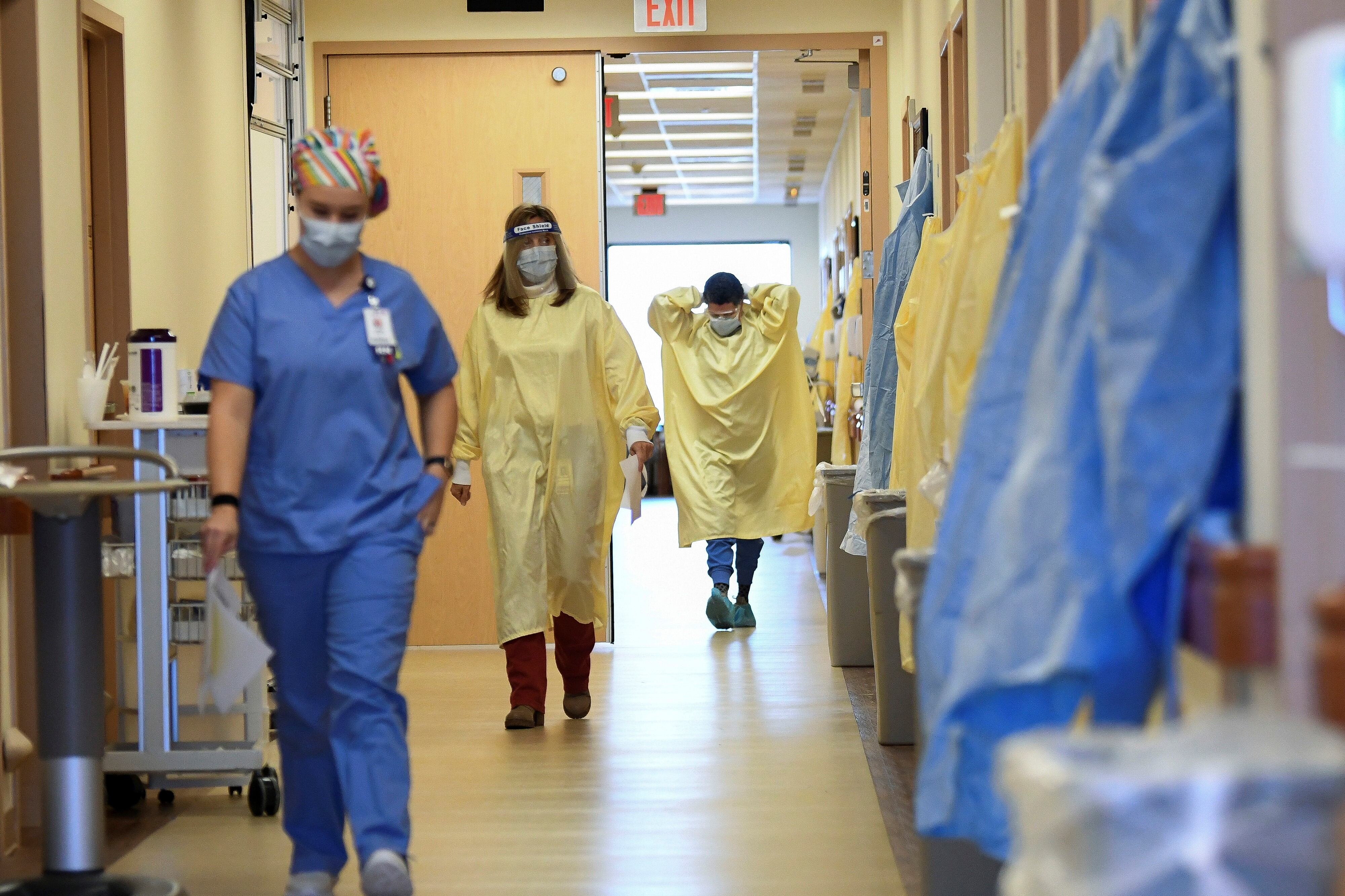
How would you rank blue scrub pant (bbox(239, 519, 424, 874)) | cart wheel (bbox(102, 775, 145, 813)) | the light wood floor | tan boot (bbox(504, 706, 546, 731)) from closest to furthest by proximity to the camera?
1. blue scrub pant (bbox(239, 519, 424, 874))
2. the light wood floor
3. cart wheel (bbox(102, 775, 145, 813))
4. tan boot (bbox(504, 706, 546, 731))

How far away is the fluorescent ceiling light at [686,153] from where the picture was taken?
11953 millimetres

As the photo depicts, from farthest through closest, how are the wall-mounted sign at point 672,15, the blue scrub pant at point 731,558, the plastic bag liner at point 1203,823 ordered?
the blue scrub pant at point 731,558, the wall-mounted sign at point 672,15, the plastic bag liner at point 1203,823

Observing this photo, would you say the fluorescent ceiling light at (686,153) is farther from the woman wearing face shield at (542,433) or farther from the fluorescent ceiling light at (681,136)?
the woman wearing face shield at (542,433)

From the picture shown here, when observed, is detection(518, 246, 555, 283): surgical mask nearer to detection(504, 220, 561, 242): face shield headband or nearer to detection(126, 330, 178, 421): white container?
detection(504, 220, 561, 242): face shield headband

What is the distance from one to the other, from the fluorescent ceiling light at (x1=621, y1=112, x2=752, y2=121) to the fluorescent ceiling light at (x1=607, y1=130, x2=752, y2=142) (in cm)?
60

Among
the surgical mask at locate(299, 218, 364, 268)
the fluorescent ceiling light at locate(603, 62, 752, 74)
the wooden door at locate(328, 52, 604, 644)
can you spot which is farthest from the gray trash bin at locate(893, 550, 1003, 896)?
the fluorescent ceiling light at locate(603, 62, 752, 74)

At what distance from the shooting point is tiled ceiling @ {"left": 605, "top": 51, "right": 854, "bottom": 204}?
27.8 feet

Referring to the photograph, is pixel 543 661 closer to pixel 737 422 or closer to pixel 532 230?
pixel 532 230

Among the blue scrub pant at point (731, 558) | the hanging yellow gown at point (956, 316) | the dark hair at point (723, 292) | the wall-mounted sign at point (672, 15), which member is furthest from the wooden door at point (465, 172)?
the hanging yellow gown at point (956, 316)

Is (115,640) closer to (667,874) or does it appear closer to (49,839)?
(49,839)

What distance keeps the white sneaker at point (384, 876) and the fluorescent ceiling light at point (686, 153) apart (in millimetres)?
9910

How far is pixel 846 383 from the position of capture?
7258 mm

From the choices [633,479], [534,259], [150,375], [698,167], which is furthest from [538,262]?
[698,167]

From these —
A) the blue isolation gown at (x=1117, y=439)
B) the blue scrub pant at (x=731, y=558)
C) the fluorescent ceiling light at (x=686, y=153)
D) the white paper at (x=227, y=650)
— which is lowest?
the blue scrub pant at (x=731, y=558)
